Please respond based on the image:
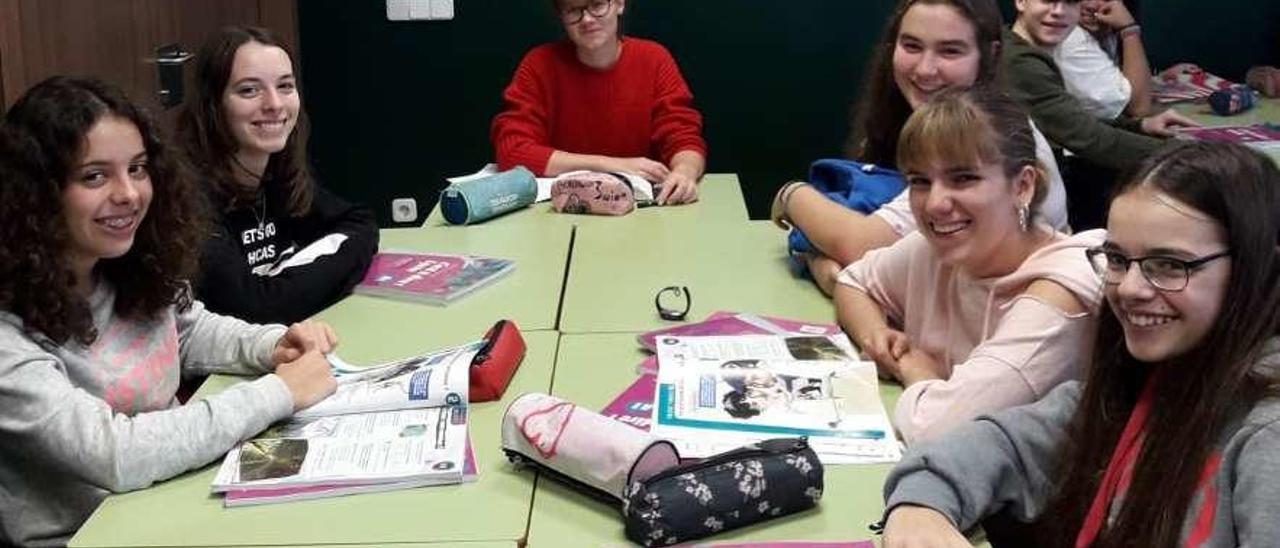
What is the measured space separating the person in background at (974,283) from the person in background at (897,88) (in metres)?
0.22

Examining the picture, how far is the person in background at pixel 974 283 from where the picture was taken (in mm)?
1721

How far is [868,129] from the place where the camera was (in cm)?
271

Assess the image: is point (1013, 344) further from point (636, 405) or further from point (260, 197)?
point (260, 197)

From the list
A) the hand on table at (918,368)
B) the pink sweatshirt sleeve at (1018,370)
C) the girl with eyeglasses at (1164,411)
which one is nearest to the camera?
the girl with eyeglasses at (1164,411)

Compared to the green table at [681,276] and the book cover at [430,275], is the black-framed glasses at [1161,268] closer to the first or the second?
the green table at [681,276]

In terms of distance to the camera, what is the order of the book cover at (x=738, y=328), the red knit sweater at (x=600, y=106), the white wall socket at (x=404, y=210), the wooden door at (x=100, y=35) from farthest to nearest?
the white wall socket at (x=404, y=210), the red knit sweater at (x=600, y=106), the wooden door at (x=100, y=35), the book cover at (x=738, y=328)

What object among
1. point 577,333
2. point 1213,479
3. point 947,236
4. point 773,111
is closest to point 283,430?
point 577,333

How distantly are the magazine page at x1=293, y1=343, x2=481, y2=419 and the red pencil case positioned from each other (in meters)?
0.02

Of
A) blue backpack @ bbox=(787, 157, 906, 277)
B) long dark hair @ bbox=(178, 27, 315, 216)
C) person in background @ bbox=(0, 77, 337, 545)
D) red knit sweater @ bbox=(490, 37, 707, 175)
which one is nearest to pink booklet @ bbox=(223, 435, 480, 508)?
person in background @ bbox=(0, 77, 337, 545)

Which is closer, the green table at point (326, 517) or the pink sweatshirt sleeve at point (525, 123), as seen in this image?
the green table at point (326, 517)

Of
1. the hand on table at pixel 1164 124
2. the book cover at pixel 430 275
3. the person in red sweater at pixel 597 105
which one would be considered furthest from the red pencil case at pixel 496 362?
the hand on table at pixel 1164 124

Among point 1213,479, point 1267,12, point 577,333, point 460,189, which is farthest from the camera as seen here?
point 1267,12

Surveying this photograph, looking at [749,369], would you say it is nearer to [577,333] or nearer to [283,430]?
[577,333]

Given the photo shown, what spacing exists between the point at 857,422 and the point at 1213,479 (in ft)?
1.86
